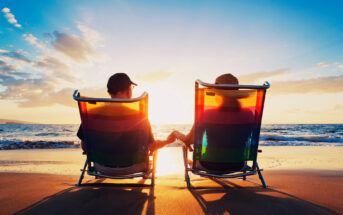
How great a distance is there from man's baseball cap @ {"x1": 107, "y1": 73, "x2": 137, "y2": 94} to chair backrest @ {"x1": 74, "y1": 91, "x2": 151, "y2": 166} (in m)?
0.36

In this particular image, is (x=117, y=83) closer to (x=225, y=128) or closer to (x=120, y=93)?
(x=120, y=93)

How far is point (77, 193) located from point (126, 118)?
1165 mm

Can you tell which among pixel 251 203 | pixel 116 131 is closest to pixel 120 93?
pixel 116 131

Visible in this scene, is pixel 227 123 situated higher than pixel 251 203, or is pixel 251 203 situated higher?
pixel 227 123

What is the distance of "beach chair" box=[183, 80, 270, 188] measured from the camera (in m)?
2.55

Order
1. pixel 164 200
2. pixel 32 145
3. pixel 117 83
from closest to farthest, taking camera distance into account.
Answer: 1. pixel 164 200
2. pixel 117 83
3. pixel 32 145

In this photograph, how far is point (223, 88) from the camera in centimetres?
247

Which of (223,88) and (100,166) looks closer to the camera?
(223,88)

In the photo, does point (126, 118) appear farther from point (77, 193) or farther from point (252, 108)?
point (252, 108)

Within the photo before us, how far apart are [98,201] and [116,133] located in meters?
0.83

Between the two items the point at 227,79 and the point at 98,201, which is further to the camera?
the point at 227,79

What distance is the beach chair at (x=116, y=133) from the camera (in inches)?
98.5

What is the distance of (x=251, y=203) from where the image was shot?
7.12 ft

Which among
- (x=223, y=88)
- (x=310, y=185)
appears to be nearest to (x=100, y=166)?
(x=223, y=88)
